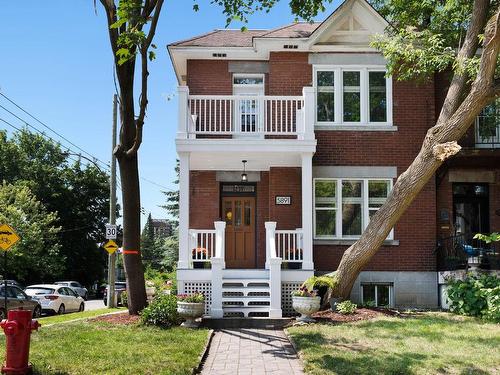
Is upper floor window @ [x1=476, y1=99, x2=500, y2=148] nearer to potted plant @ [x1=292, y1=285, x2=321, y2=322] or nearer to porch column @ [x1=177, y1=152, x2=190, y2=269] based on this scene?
potted plant @ [x1=292, y1=285, x2=321, y2=322]

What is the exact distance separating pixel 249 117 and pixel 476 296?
25.8 ft

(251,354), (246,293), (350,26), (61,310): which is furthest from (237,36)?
(61,310)

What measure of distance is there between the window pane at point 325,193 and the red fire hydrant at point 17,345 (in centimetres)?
1037

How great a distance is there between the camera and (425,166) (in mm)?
12992

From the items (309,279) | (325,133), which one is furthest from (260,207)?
(309,279)

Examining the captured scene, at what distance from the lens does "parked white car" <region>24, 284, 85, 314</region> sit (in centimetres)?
2594

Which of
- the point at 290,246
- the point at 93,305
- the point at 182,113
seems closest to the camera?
the point at 182,113

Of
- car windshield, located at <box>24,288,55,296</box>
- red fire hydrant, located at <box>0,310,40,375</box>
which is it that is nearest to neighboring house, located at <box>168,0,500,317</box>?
red fire hydrant, located at <box>0,310,40,375</box>

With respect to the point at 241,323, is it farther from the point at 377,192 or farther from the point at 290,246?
the point at 377,192

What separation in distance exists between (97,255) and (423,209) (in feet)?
147

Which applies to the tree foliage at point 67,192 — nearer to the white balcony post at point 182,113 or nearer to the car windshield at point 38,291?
the car windshield at point 38,291

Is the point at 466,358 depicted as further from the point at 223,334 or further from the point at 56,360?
the point at 56,360

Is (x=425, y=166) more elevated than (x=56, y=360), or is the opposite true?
(x=425, y=166)

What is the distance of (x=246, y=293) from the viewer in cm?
1368
